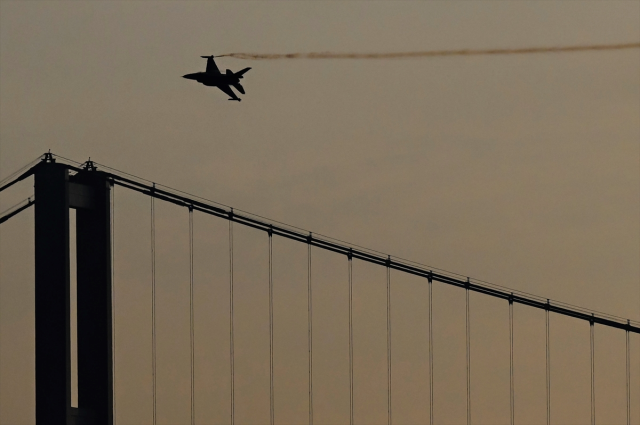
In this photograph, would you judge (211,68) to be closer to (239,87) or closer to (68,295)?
(239,87)

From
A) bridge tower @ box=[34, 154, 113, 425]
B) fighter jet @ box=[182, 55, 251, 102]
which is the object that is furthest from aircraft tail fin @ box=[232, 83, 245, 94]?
bridge tower @ box=[34, 154, 113, 425]

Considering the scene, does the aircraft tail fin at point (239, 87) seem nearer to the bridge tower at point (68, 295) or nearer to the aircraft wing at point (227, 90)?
the aircraft wing at point (227, 90)

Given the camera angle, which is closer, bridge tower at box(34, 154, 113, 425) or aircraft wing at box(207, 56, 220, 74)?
bridge tower at box(34, 154, 113, 425)

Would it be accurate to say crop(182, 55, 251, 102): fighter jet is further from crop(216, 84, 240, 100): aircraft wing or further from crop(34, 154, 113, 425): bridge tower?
crop(34, 154, 113, 425): bridge tower

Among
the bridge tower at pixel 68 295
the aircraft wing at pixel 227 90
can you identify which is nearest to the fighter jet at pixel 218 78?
the aircraft wing at pixel 227 90

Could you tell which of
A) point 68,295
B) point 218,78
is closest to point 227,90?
point 218,78
